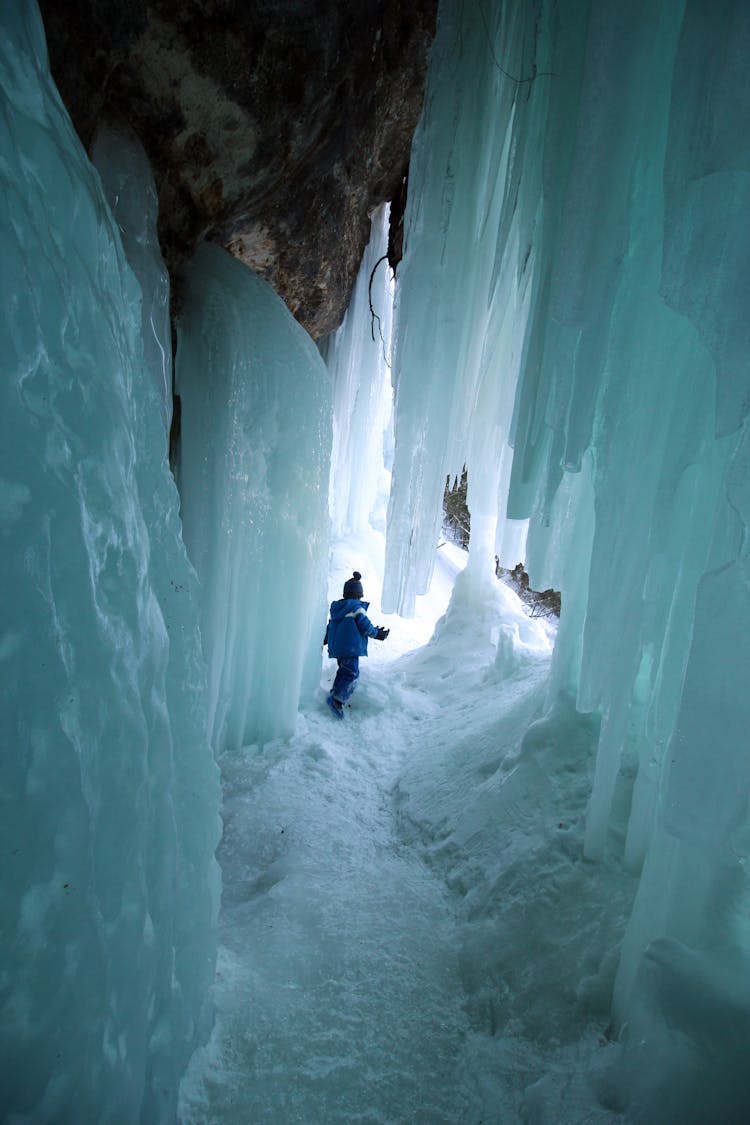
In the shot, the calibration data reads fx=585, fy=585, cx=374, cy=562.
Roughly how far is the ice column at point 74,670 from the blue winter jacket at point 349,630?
3.19 metres

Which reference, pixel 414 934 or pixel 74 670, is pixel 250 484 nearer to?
pixel 414 934

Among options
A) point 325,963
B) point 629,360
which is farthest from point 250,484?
point 325,963

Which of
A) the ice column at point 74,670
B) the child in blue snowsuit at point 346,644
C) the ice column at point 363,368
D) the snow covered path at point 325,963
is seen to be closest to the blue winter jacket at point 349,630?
the child in blue snowsuit at point 346,644

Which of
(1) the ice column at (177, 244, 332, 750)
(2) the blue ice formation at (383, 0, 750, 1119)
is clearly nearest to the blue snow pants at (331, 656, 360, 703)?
(1) the ice column at (177, 244, 332, 750)

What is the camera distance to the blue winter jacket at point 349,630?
4863 millimetres

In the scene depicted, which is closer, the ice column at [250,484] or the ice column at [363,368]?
the ice column at [250,484]

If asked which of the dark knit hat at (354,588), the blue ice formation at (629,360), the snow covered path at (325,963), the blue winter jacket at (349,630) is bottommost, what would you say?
the snow covered path at (325,963)

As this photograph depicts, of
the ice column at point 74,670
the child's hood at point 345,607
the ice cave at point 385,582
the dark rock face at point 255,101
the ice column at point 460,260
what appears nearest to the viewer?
the ice column at point 74,670

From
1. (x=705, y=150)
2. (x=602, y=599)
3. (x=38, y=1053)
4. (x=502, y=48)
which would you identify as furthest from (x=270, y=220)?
(x=38, y=1053)

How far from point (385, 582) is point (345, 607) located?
1069mm

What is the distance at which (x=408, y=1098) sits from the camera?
1863mm

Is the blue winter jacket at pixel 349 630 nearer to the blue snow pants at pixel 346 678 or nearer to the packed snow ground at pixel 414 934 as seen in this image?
the blue snow pants at pixel 346 678

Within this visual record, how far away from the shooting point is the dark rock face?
2.16 metres

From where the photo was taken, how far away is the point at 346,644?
4.86m
